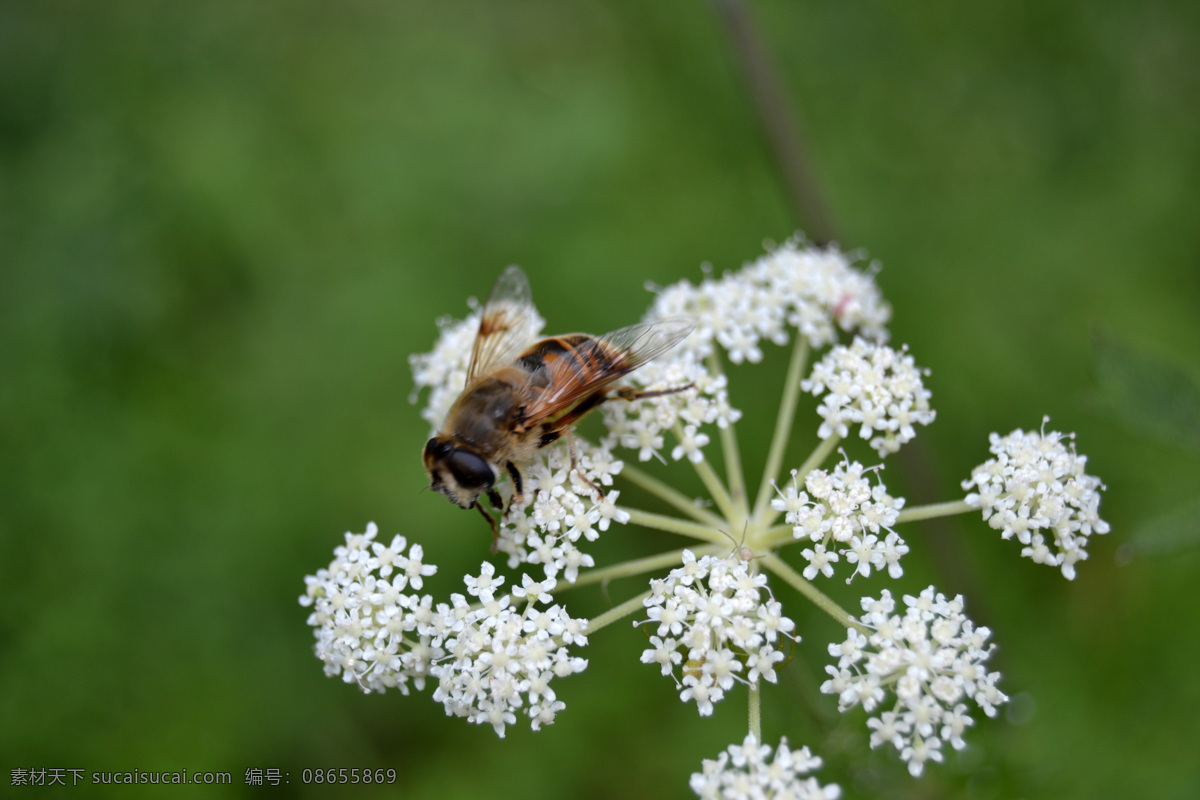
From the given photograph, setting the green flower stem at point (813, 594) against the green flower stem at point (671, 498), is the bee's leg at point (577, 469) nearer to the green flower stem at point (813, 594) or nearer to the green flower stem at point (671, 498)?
the green flower stem at point (671, 498)

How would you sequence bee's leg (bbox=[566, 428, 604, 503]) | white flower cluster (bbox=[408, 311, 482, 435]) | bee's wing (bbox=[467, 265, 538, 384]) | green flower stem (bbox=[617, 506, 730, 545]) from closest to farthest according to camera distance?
green flower stem (bbox=[617, 506, 730, 545]), bee's leg (bbox=[566, 428, 604, 503]), bee's wing (bbox=[467, 265, 538, 384]), white flower cluster (bbox=[408, 311, 482, 435])

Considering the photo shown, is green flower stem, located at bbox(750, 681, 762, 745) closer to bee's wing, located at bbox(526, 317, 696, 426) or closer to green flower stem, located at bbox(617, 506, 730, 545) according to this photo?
green flower stem, located at bbox(617, 506, 730, 545)

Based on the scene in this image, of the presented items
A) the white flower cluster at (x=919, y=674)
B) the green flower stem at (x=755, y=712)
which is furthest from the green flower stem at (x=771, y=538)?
the green flower stem at (x=755, y=712)

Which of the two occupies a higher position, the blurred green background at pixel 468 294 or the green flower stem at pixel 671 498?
the blurred green background at pixel 468 294

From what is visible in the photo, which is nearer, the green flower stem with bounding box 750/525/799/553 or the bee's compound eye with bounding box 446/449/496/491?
the bee's compound eye with bounding box 446/449/496/491

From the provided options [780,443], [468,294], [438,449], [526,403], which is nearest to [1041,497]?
[780,443]

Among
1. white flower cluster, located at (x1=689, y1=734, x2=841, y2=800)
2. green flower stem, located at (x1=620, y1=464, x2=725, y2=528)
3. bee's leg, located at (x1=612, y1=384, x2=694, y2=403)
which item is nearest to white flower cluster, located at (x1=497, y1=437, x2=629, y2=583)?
green flower stem, located at (x1=620, y1=464, x2=725, y2=528)

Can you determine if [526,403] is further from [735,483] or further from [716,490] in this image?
[735,483]
